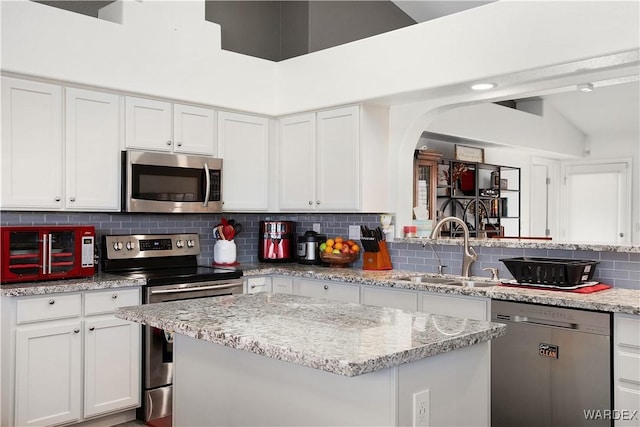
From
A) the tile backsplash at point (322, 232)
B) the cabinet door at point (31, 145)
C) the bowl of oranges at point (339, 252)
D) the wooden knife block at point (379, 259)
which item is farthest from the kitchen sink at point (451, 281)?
the cabinet door at point (31, 145)

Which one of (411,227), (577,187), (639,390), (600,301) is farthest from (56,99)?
(577,187)

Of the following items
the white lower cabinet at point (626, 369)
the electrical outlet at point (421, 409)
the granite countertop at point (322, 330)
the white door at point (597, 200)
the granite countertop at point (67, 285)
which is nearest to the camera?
the granite countertop at point (322, 330)

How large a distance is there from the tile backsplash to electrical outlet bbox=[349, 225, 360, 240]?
42 millimetres

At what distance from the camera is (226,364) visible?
219 cm

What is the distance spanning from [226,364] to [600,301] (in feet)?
5.99

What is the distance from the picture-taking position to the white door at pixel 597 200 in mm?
8414

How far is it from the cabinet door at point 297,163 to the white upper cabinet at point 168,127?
0.63m

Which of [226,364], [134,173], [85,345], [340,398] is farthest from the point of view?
[134,173]

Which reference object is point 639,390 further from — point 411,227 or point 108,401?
point 108,401

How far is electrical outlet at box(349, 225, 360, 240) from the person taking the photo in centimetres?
468

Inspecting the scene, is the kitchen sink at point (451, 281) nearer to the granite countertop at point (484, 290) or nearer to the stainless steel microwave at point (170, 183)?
the granite countertop at point (484, 290)

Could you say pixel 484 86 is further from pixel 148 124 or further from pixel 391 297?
pixel 148 124

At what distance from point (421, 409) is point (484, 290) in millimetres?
1646

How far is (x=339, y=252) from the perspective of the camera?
4.50 m
